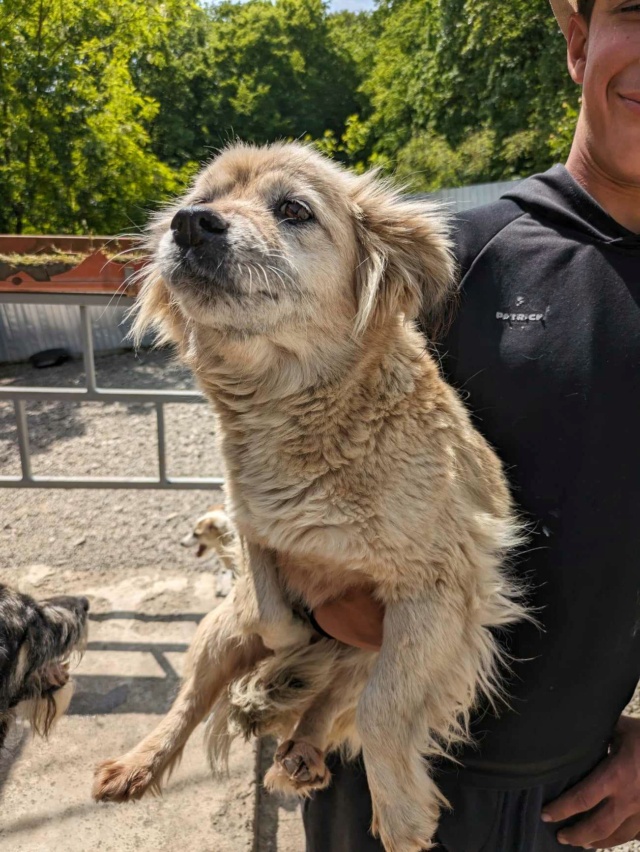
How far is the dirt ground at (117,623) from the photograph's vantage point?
9.00ft

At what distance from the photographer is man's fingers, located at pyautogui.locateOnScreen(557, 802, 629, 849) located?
5.47 ft

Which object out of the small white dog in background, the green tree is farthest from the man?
the green tree

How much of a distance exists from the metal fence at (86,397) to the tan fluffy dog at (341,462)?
1192 millimetres

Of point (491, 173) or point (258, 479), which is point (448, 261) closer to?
point (258, 479)

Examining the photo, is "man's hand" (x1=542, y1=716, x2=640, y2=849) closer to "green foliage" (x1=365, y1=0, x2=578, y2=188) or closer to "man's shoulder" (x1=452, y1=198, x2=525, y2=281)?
"man's shoulder" (x1=452, y1=198, x2=525, y2=281)

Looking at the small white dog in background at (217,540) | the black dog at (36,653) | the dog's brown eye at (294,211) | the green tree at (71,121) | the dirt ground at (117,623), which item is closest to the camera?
the dog's brown eye at (294,211)

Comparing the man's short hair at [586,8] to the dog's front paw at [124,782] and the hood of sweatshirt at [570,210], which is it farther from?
the dog's front paw at [124,782]

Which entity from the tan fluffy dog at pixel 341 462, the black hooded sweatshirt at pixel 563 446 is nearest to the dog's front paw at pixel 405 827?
the tan fluffy dog at pixel 341 462

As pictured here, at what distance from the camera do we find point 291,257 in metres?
1.87

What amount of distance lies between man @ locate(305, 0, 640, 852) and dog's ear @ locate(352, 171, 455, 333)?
94 mm

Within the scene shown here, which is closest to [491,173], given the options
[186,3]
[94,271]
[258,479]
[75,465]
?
[186,3]

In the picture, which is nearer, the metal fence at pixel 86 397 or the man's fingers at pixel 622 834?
the man's fingers at pixel 622 834

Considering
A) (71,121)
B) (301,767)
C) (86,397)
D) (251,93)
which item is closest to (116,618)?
(86,397)

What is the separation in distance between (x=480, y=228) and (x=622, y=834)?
1704mm
